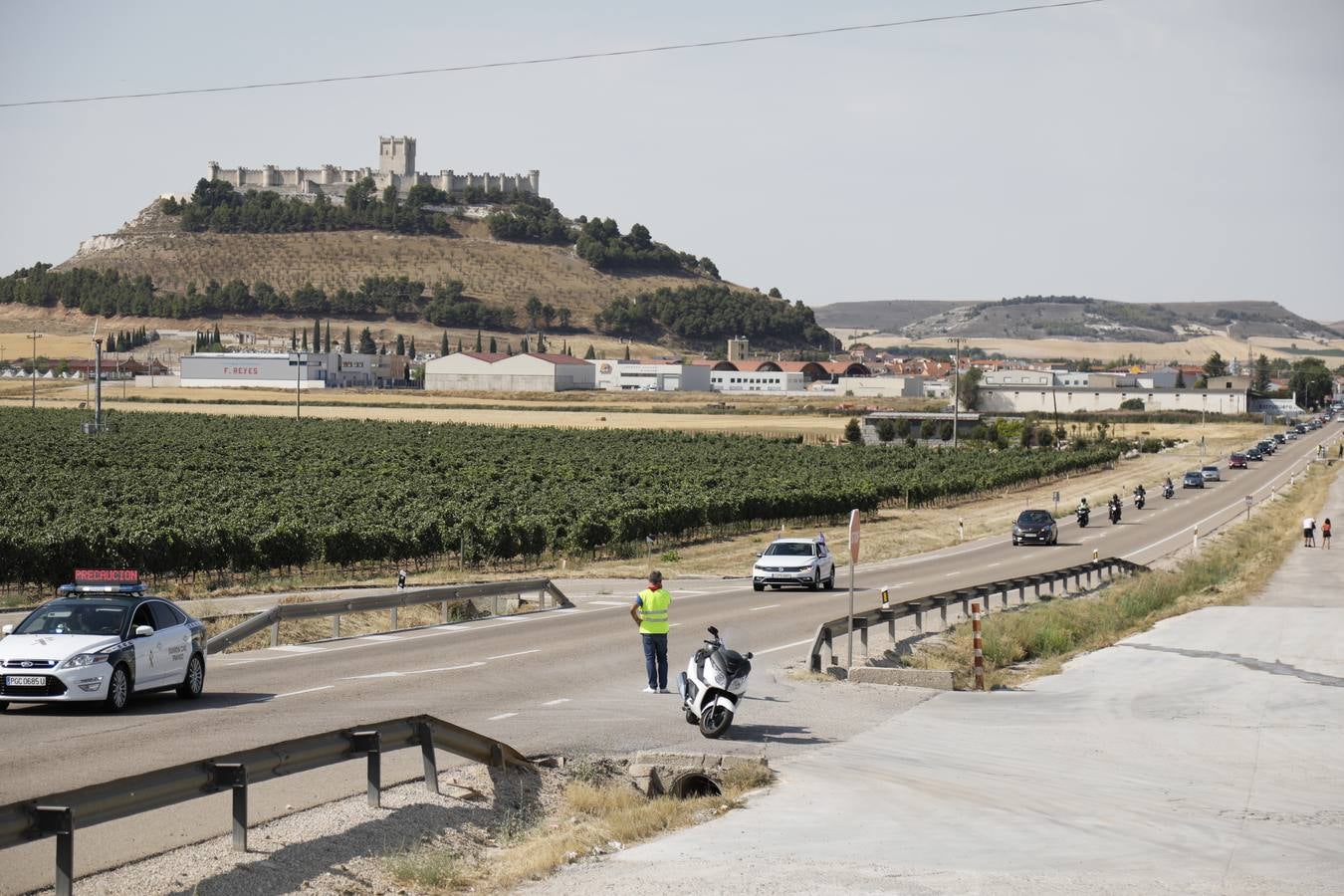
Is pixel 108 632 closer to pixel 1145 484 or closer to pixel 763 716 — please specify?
pixel 763 716

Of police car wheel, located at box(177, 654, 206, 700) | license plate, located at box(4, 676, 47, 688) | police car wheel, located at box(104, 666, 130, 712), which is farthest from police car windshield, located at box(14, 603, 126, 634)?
police car wheel, located at box(177, 654, 206, 700)

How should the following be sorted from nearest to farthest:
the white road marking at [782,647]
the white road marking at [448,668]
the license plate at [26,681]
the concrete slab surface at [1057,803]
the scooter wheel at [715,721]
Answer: the concrete slab surface at [1057,803]
the scooter wheel at [715,721]
the license plate at [26,681]
the white road marking at [448,668]
the white road marking at [782,647]

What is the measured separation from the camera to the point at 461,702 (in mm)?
19250

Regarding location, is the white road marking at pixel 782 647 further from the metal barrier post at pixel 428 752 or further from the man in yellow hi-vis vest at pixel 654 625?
the metal barrier post at pixel 428 752

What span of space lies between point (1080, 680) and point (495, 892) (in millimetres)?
14021

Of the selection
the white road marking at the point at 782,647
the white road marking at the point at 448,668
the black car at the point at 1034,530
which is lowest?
the black car at the point at 1034,530

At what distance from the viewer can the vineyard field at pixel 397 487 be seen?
139ft

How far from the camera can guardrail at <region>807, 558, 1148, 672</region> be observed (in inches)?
921

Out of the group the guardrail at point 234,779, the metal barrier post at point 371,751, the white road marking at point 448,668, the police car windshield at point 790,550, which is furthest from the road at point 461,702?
the police car windshield at point 790,550

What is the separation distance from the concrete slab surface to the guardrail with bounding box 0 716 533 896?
7.36ft

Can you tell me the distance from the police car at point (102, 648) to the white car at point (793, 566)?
69.9 feet

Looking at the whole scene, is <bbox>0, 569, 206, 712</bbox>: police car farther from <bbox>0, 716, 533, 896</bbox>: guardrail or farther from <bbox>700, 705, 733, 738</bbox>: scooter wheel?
<bbox>700, 705, 733, 738</bbox>: scooter wheel

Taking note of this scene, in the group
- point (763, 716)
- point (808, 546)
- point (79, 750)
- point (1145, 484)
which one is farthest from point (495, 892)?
point (1145, 484)

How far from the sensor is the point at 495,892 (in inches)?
428
